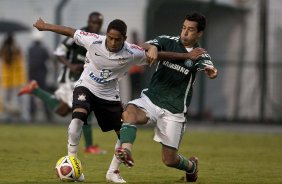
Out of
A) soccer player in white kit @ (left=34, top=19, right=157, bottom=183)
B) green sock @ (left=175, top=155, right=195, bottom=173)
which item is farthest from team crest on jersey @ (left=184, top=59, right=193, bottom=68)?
green sock @ (left=175, top=155, right=195, bottom=173)

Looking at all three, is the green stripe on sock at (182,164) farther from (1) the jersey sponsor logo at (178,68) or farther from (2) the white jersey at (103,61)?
(2) the white jersey at (103,61)

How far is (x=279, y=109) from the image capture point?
1019 inches

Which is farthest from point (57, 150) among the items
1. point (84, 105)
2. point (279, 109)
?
point (279, 109)

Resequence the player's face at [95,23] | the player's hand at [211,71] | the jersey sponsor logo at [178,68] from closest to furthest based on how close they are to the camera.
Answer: the player's hand at [211,71] → the jersey sponsor logo at [178,68] → the player's face at [95,23]

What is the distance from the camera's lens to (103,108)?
12430 millimetres

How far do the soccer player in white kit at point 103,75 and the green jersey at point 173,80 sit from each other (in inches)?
10.8

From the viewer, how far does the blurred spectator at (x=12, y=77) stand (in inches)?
1011

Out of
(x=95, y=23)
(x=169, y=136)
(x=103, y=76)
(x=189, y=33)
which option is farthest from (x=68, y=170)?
(x=95, y=23)

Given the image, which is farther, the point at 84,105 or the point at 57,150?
the point at 57,150

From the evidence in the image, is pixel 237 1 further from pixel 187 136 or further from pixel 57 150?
pixel 57 150

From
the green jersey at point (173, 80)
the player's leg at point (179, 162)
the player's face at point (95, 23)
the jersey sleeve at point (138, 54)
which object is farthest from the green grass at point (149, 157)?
the player's face at point (95, 23)

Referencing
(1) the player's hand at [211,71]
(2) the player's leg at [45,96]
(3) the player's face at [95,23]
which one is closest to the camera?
(1) the player's hand at [211,71]

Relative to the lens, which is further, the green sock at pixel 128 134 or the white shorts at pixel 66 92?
the white shorts at pixel 66 92

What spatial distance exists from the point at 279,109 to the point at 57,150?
410 inches
